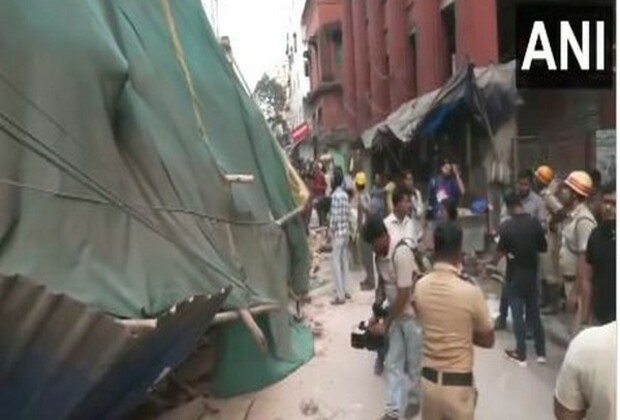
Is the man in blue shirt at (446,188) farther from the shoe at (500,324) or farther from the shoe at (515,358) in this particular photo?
the shoe at (515,358)

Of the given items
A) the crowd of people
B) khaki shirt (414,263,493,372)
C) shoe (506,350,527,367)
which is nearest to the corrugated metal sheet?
khaki shirt (414,263,493,372)

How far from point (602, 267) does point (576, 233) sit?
0.71 meters

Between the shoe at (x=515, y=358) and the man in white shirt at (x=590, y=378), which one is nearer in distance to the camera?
the man in white shirt at (x=590, y=378)

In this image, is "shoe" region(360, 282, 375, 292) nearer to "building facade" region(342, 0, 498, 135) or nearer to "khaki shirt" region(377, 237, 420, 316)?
"building facade" region(342, 0, 498, 135)

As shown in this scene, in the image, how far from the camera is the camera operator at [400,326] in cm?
573

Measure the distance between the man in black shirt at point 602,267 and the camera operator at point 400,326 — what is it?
51.2 inches

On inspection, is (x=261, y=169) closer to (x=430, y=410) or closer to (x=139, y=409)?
(x=139, y=409)

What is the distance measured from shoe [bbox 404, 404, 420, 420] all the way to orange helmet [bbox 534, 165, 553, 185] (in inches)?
177

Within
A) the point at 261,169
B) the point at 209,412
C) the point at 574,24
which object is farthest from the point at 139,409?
the point at 574,24

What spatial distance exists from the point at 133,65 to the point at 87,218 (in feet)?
4.25

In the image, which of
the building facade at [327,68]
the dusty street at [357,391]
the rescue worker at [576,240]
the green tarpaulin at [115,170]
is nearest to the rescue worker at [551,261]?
the dusty street at [357,391]

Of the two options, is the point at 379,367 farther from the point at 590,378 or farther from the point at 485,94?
the point at 485,94

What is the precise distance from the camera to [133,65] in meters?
4.84

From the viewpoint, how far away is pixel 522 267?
291 inches
